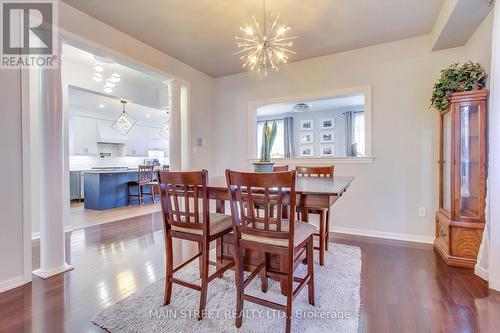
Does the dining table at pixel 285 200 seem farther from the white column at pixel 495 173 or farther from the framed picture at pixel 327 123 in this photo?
the framed picture at pixel 327 123

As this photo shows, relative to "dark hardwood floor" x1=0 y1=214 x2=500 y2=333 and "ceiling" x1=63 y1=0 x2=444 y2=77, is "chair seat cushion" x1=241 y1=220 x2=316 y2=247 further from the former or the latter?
"ceiling" x1=63 y1=0 x2=444 y2=77

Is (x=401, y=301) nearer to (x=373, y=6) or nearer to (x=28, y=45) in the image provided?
(x=373, y=6)

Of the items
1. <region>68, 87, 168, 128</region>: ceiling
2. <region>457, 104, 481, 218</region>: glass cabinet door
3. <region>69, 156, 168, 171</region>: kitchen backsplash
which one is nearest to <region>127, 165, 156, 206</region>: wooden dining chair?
<region>68, 87, 168, 128</region>: ceiling

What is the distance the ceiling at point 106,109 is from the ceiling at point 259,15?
3.28m

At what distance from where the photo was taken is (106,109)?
23.3ft

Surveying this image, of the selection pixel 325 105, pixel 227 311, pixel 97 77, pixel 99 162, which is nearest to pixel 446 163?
pixel 227 311

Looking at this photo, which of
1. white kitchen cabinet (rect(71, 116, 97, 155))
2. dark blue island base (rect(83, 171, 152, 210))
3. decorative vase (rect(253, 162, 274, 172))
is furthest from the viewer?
white kitchen cabinet (rect(71, 116, 97, 155))

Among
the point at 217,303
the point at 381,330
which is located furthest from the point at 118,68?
the point at 381,330

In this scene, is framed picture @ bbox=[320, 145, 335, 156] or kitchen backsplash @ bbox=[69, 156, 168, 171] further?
framed picture @ bbox=[320, 145, 335, 156]

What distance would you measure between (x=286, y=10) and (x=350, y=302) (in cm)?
269

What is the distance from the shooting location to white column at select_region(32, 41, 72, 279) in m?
2.26

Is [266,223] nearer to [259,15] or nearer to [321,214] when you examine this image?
[321,214]

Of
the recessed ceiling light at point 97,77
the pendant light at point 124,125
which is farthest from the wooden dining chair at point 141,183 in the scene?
the recessed ceiling light at point 97,77

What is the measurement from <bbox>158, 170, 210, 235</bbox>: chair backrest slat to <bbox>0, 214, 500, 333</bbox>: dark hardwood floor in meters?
0.78
